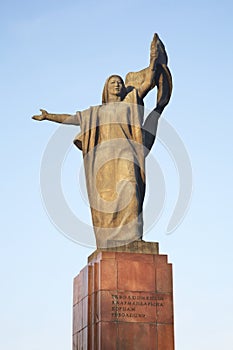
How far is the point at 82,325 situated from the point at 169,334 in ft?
6.55

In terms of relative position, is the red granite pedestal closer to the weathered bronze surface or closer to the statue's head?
the weathered bronze surface

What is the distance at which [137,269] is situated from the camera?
13.9 meters

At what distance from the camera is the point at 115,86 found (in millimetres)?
16031

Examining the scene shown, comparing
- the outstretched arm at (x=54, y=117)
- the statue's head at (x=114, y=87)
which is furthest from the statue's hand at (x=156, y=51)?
the outstretched arm at (x=54, y=117)

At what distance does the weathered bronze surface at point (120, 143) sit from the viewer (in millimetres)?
14695

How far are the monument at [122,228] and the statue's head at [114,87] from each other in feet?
0.08

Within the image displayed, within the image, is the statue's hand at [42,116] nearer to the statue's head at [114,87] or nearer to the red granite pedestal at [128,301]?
the statue's head at [114,87]

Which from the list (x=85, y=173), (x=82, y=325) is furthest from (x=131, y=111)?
(x=82, y=325)

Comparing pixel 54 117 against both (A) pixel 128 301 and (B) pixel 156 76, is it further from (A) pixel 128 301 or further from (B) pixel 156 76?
(A) pixel 128 301

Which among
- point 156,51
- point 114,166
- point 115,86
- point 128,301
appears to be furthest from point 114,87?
point 128,301

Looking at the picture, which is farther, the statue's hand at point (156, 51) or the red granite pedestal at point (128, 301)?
the statue's hand at point (156, 51)

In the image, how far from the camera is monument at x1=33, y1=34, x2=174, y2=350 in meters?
13.4

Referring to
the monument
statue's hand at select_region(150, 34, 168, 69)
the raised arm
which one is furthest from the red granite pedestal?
statue's hand at select_region(150, 34, 168, 69)

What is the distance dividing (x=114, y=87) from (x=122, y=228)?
11.9 ft
